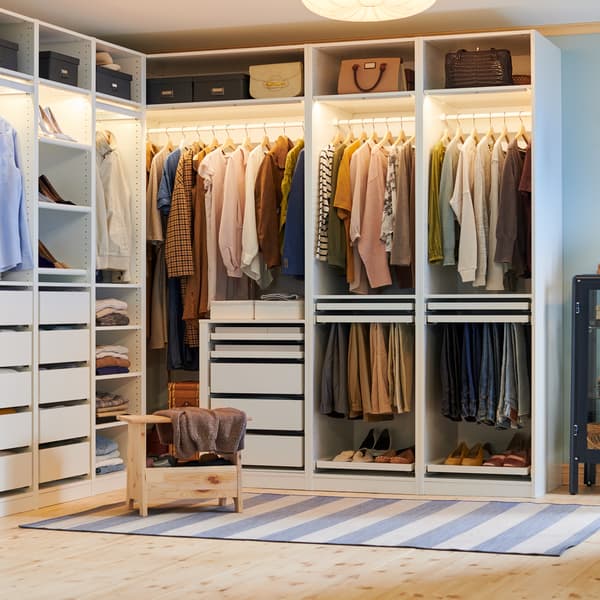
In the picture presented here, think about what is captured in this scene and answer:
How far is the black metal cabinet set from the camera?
619 cm

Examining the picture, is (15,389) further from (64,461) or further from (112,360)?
→ (112,360)

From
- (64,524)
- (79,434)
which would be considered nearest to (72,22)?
(79,434)

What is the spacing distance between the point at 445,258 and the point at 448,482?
1.22 metres

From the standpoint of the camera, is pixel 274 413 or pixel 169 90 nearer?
pixel 274 413

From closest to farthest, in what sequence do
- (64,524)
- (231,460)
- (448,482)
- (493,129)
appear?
(64,524) → (231,460) → (448,482) → (493,129)

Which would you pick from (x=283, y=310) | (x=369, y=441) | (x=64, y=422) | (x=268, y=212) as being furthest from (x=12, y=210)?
(x=369, y=441)

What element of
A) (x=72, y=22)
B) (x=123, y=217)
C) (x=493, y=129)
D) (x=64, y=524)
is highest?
(x=72, y=22)

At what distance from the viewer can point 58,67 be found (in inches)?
238

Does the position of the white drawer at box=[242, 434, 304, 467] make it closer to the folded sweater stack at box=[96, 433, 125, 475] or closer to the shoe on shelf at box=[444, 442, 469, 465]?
the folded sweater stack at box=[96, 433, 125, 475]

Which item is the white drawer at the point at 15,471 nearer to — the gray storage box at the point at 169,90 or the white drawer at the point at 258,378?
the white drawer at the point at 258,378

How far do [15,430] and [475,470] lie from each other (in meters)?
2.44

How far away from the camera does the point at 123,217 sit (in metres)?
6.55

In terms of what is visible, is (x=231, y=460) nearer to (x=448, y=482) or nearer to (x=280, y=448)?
(x=280, y=448)

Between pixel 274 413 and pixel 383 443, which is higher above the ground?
pixel 274 413
